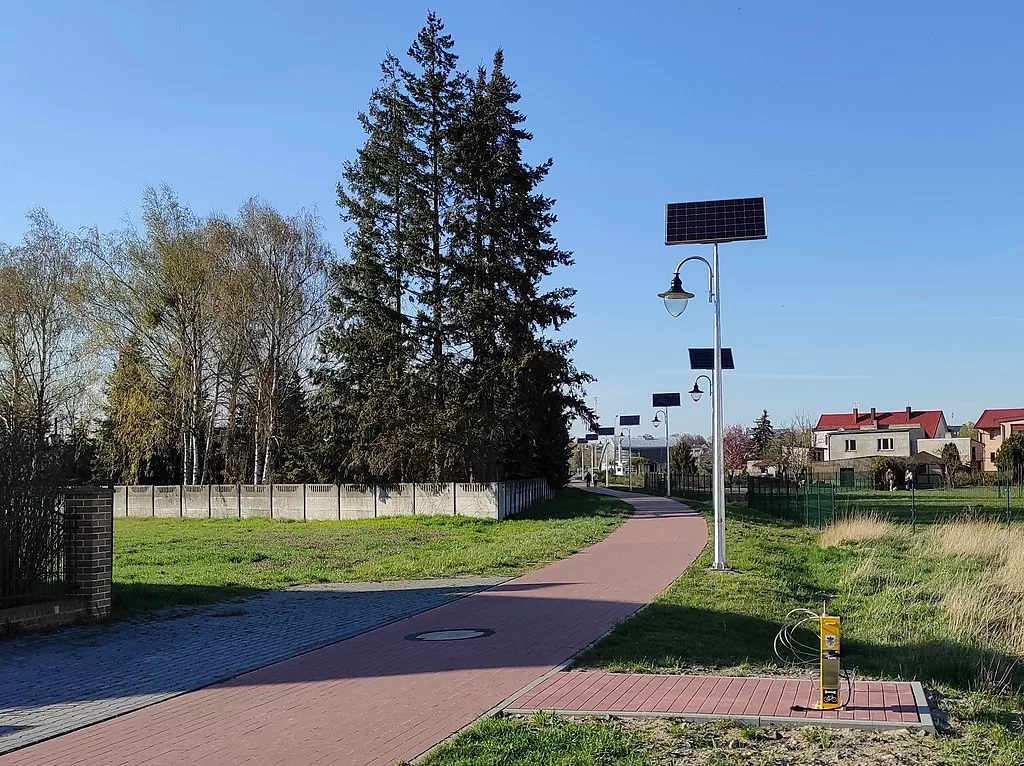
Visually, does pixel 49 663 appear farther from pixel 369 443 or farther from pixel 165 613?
pixel 369 443

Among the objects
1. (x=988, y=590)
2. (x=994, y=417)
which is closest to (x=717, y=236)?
(x=988, y=590)

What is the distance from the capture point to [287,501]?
38.0 m

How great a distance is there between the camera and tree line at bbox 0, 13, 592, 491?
3538cm

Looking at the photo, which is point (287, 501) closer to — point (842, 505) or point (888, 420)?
point (842, 505)

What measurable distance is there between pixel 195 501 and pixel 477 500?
14.7 meters

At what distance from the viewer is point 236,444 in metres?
46.4

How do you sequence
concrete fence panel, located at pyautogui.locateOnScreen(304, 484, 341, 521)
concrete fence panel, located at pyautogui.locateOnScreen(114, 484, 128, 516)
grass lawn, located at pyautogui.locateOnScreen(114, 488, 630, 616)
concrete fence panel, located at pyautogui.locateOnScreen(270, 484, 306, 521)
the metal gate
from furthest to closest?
1. concrete fence panel, located at pyautogui.locateOnScreen(114, 484, 128, 516)
2. concrete fence panel, located at pyautogui.locateOnScreen(270, 484, 306, 521)
3. concrete fence panel, located at pyautogui.locateOnScreen(304, 484, 341, 521)
4. grass lawn, located at pyautogui.locateOnScreen(114, 488, 630, 616)
5. the metal gate

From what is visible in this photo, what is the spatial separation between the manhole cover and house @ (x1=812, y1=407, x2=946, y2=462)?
9001cm

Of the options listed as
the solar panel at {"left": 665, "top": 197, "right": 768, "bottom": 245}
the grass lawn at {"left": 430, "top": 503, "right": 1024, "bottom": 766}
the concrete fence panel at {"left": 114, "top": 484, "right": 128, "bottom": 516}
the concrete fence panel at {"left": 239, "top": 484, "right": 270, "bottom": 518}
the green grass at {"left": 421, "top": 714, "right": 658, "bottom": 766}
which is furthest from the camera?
the concrete fence panel at {"left": 114, "top": 484, "right": 128, "bottom": 516}

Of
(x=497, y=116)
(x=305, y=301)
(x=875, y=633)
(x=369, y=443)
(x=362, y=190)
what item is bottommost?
(x=875, y=633)

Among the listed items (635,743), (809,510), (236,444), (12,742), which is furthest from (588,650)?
(236,444)

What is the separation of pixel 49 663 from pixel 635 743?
6.47 m

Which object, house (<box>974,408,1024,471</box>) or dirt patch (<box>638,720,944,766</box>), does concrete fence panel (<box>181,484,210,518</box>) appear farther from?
house (<box>974,408,1024,471</box>)

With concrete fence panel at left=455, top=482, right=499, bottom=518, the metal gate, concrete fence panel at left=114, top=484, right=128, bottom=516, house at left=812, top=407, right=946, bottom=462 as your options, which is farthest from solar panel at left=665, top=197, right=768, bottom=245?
house at left=812, top=407, right=946, bottom=462
